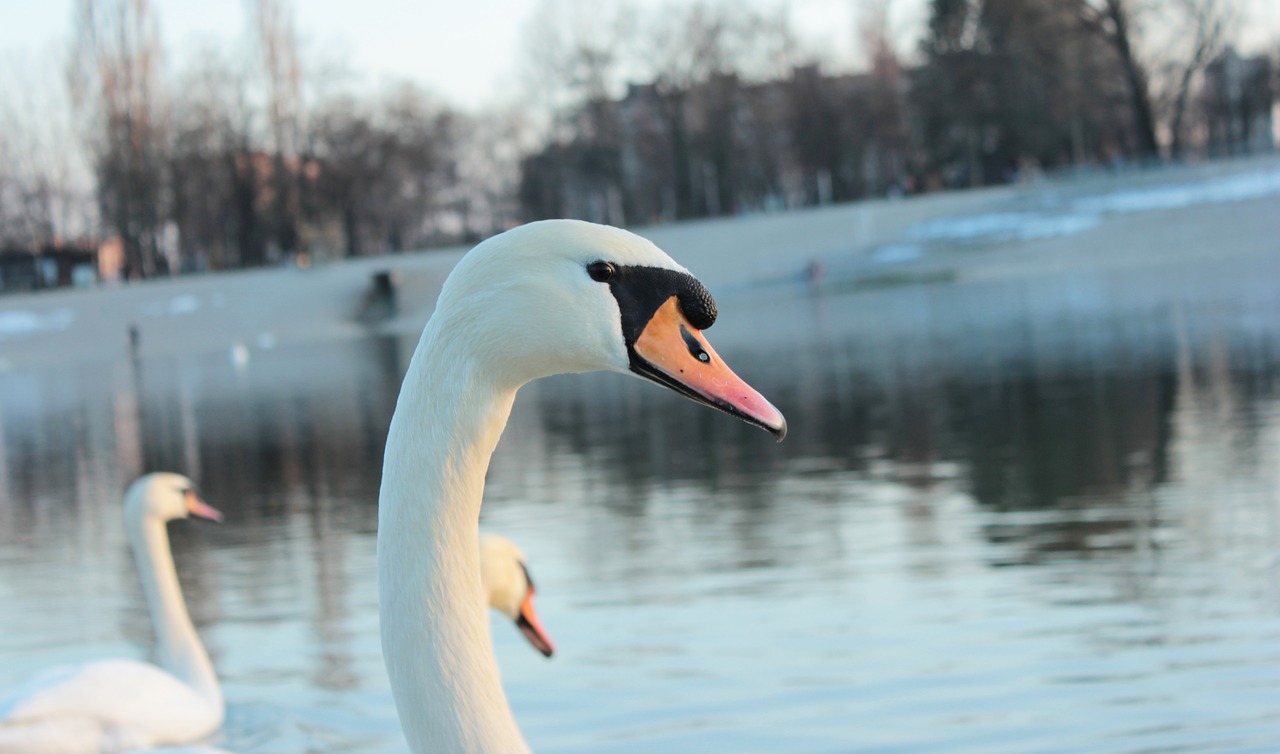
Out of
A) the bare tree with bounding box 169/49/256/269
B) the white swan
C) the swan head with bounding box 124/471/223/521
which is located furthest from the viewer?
the bare tree with bounding box 169/49/256/269

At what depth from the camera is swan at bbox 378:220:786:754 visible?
6.38ft

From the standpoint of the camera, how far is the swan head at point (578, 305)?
1.98 metres

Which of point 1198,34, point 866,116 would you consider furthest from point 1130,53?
point 866,116

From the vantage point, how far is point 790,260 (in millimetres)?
45781

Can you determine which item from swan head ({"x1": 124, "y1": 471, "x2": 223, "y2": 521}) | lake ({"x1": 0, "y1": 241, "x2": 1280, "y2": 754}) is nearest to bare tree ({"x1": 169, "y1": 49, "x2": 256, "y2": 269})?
lake ({"x1": 0, "y1": 241, "x2": 1280, "y2": 754})

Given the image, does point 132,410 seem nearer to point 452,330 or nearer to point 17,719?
point 17,719

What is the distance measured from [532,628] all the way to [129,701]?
1445 millimetres

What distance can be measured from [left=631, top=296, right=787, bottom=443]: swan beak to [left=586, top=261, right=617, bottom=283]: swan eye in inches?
3.3

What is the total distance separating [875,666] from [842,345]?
17.0m

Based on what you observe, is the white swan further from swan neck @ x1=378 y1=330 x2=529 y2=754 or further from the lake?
swan neck @ x1=378 y1=330 x2=529 y2=754

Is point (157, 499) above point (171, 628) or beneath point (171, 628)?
above

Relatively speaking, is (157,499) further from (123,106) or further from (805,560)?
(123,106)

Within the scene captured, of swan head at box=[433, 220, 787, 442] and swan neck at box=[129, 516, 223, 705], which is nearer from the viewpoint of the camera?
swan head at box=[433, 220, 787, 442]

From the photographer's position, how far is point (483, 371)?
1998 mm
